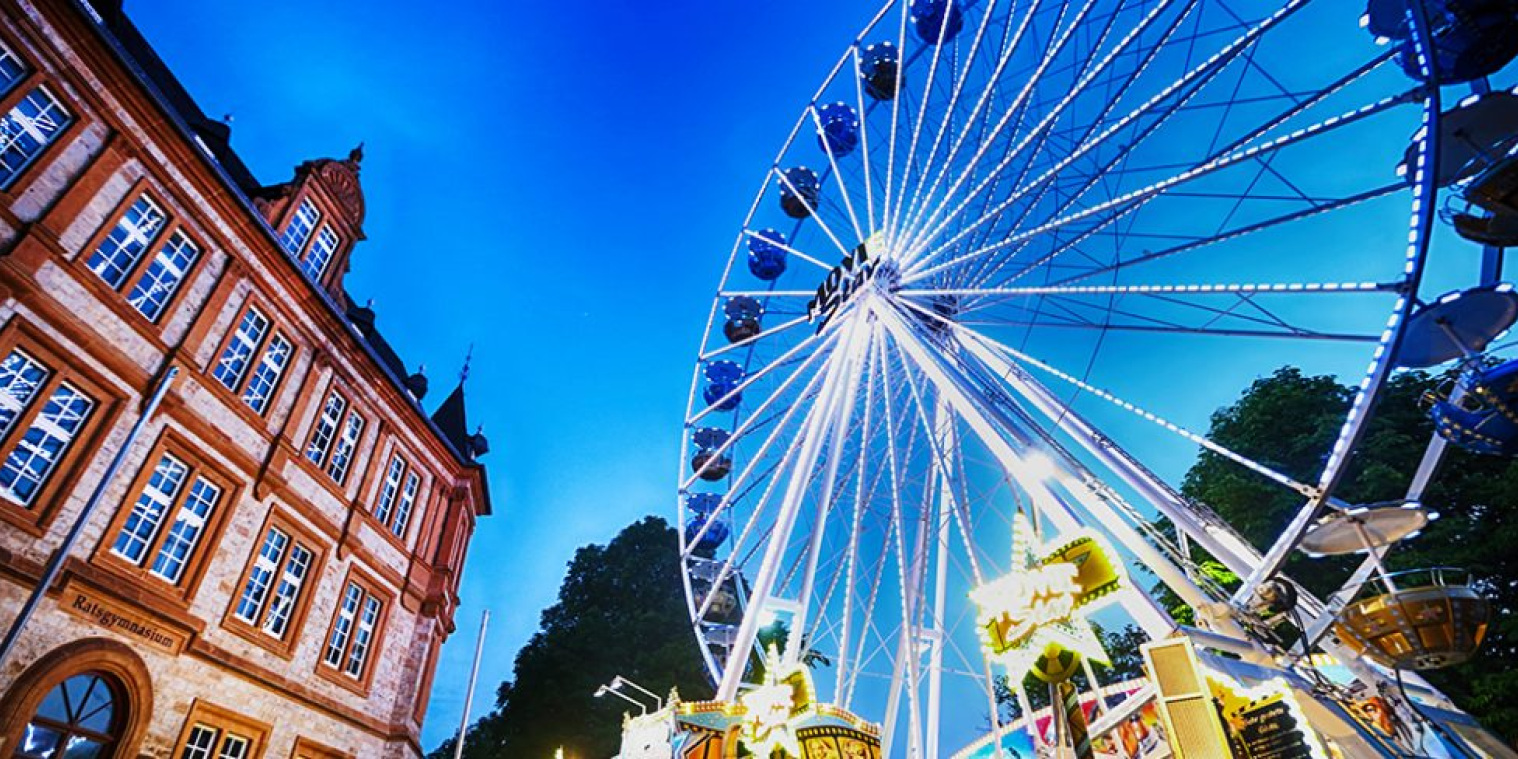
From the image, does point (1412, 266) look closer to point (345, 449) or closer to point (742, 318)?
point (742, 318)

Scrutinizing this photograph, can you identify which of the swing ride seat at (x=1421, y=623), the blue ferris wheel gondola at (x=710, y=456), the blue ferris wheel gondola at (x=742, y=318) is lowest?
the swing ride seat at (x=1421, y=623)

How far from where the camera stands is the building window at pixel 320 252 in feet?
68.7

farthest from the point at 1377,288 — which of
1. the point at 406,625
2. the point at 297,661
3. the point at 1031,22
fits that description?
the point at 406,625

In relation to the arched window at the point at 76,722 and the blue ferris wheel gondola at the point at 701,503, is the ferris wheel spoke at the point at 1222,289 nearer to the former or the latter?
the blue ferris wheel gondola at the point at 701,503

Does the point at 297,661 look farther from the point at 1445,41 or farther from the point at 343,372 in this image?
the point at 1445,41

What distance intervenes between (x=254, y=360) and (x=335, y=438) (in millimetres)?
3500

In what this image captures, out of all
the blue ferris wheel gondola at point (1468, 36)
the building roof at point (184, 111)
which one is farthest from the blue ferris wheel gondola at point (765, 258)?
the blue ferris wheel gondola at point (1468, 36)

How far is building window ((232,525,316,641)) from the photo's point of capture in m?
17.3

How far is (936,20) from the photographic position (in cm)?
1945

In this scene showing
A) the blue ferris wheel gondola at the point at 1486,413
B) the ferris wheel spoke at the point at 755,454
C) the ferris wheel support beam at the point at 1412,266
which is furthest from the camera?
the ferris wheel spoke at the point at 755,454

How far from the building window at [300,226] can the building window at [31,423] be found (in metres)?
7.33

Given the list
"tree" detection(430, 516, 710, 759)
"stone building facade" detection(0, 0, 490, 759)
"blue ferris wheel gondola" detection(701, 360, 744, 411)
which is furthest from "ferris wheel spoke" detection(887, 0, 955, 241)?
"tree" detection(430, 516, 710, 759)

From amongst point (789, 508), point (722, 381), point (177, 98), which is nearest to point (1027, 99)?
point (789, 508)

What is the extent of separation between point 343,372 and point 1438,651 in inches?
969
